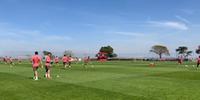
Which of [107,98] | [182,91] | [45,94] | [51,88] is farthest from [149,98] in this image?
[51,88]

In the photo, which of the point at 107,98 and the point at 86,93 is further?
the point at 86,93

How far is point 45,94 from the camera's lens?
21.0 m

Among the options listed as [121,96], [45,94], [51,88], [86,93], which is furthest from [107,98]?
[51,88]

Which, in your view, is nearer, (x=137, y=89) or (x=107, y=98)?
(x=107, y=98)

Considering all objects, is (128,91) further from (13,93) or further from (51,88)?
(13,93)

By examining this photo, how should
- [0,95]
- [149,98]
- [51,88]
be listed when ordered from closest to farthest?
[149,98] < [0,95] < [51,88]

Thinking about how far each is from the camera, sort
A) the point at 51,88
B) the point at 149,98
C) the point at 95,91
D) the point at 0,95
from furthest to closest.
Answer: the point at 51,88 → the point at 95,91 → the point at 0,95 → the point at 149,98

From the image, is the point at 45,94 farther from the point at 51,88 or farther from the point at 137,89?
the point at 137,89

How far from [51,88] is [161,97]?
25.7 feet

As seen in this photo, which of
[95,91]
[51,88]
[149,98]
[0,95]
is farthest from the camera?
[51,88]

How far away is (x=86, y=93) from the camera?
21.3 m

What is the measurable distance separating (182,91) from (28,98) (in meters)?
8.91

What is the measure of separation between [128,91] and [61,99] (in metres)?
4.67

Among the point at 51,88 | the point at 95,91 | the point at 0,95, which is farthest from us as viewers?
the point at 51,88
